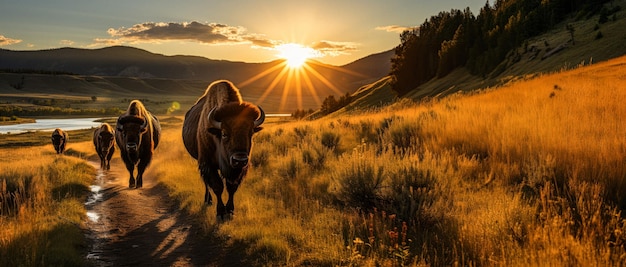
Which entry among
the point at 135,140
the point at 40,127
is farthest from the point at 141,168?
the point at 40,127

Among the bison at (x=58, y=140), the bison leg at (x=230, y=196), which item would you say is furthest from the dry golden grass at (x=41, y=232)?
the bison at (x=58, y=140)

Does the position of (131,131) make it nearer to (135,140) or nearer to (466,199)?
(135,140)

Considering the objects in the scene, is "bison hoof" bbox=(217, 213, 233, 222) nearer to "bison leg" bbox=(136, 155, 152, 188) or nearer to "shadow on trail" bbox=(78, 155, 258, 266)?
"shadow on trail" bbox=(78, 155, 258, 266)

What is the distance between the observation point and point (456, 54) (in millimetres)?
58281

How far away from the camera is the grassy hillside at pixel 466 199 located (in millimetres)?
4730

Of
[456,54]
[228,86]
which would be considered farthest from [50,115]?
[228,86]

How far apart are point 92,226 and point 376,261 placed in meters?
6.52

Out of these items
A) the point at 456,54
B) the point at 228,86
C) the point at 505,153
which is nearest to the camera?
the point at 505,153

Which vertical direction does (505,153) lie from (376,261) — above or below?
above

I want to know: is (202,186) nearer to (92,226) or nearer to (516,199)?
(92,226)

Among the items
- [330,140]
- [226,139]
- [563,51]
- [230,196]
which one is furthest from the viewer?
[563,51]

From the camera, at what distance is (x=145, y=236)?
802 centimetres

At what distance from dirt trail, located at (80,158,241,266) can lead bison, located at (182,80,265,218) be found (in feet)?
3.46

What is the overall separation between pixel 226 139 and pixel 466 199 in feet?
14.1
